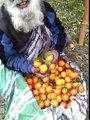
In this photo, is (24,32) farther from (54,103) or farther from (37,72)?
(54,103)

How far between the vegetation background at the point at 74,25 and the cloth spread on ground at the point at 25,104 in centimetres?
32

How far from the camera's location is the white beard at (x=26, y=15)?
8.64ft

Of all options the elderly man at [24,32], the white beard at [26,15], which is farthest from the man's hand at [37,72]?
the white beard at [26,15]

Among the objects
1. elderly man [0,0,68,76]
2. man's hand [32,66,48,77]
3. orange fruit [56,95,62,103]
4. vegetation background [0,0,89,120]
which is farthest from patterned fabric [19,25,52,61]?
vegetation background [0,0,89,120]

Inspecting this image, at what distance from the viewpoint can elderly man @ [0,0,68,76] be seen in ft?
8.66

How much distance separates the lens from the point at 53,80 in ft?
9.25

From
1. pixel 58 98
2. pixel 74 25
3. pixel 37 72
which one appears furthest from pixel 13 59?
pixel 74 25

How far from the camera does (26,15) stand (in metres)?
2.65

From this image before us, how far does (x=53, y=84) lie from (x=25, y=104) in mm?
279

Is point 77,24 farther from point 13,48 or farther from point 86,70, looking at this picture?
point 13,48

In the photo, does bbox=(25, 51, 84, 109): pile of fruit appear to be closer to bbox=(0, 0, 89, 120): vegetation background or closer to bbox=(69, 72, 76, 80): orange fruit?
bbox=(69, 72, 76, 80): orange fruit

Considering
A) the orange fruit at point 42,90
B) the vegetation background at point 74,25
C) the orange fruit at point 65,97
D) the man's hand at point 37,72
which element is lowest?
the vegetation background at point 74,25

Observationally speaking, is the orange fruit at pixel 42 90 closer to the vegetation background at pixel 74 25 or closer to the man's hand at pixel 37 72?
the man's hand at pixel 37 72

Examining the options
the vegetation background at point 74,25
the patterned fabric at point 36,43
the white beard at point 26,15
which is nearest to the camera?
the white beard at point 26,15
